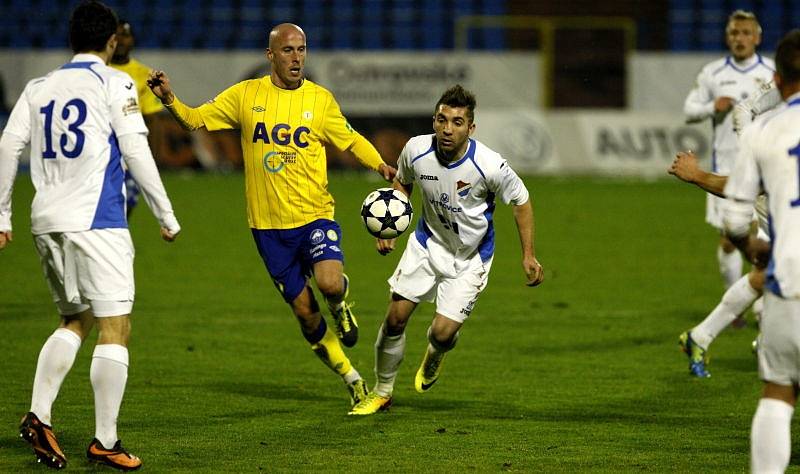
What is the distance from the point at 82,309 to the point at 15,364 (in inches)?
108

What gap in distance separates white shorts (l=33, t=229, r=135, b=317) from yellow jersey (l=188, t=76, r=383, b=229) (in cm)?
164

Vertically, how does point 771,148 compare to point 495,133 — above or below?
above

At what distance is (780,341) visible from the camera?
178 inches

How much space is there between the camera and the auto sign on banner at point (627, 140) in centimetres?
2458

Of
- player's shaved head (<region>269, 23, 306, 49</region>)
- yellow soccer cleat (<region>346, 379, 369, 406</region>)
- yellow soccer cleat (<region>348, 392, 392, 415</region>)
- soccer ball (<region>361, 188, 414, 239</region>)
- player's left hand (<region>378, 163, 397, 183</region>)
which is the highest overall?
player's shaved head (<region>269, 23, 306, 49</region>)

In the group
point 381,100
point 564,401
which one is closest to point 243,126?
point 564,401

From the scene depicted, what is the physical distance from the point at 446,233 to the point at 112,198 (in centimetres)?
219

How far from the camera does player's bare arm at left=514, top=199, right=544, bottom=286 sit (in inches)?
265

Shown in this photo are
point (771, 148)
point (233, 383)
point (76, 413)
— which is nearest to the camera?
point (771, 148)

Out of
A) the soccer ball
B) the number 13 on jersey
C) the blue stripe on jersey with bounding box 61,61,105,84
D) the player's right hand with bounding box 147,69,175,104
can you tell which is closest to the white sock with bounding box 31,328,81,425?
the number 13 on jersey

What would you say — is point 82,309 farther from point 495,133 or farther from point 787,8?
point 787,8

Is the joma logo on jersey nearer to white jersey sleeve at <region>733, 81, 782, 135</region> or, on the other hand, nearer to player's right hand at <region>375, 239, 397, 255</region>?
player's right hand at <region>375, 239, 397, 255</region>

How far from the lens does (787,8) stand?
2794cm

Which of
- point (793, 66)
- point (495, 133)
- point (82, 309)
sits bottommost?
point (495, 133)
